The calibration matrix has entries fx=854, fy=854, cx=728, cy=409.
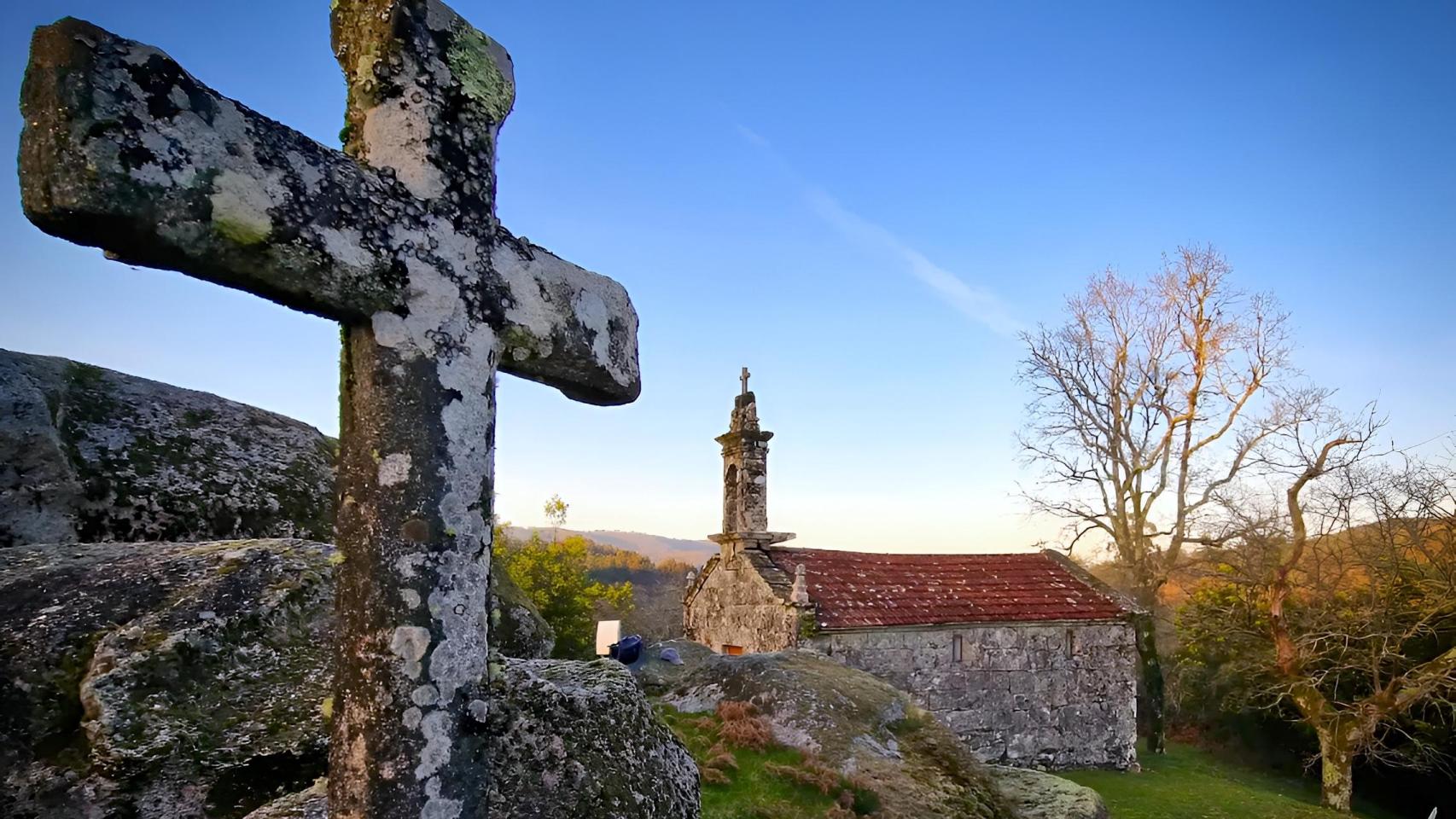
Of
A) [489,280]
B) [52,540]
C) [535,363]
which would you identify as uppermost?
[489,280]

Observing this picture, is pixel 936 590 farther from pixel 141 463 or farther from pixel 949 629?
pixel 141 463

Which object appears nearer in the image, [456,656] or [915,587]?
[456,656]

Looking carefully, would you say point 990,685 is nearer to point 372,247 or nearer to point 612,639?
point 612,639

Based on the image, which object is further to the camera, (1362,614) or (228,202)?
(1362,614)

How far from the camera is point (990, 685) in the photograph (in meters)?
19.4

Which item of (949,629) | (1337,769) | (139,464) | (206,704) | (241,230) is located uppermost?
(241,230)

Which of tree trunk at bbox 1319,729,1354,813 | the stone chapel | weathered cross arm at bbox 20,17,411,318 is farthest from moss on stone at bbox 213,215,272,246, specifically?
tree trunk at bbox 1319,729,1354,813

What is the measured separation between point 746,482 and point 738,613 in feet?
10.3

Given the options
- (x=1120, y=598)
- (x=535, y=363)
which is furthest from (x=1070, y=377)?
(x=535, y=363)

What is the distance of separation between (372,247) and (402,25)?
26.4 inches

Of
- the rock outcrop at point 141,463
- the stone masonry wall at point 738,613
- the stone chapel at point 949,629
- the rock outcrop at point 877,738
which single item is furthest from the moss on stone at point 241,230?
the stone chapel at point 949,629

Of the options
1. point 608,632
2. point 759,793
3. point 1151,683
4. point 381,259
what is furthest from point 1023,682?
point 381,259

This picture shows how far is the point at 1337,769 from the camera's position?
62.5 feet

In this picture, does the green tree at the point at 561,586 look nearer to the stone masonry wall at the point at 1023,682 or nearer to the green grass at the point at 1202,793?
the stone masonry wall at the point at 1023,682
